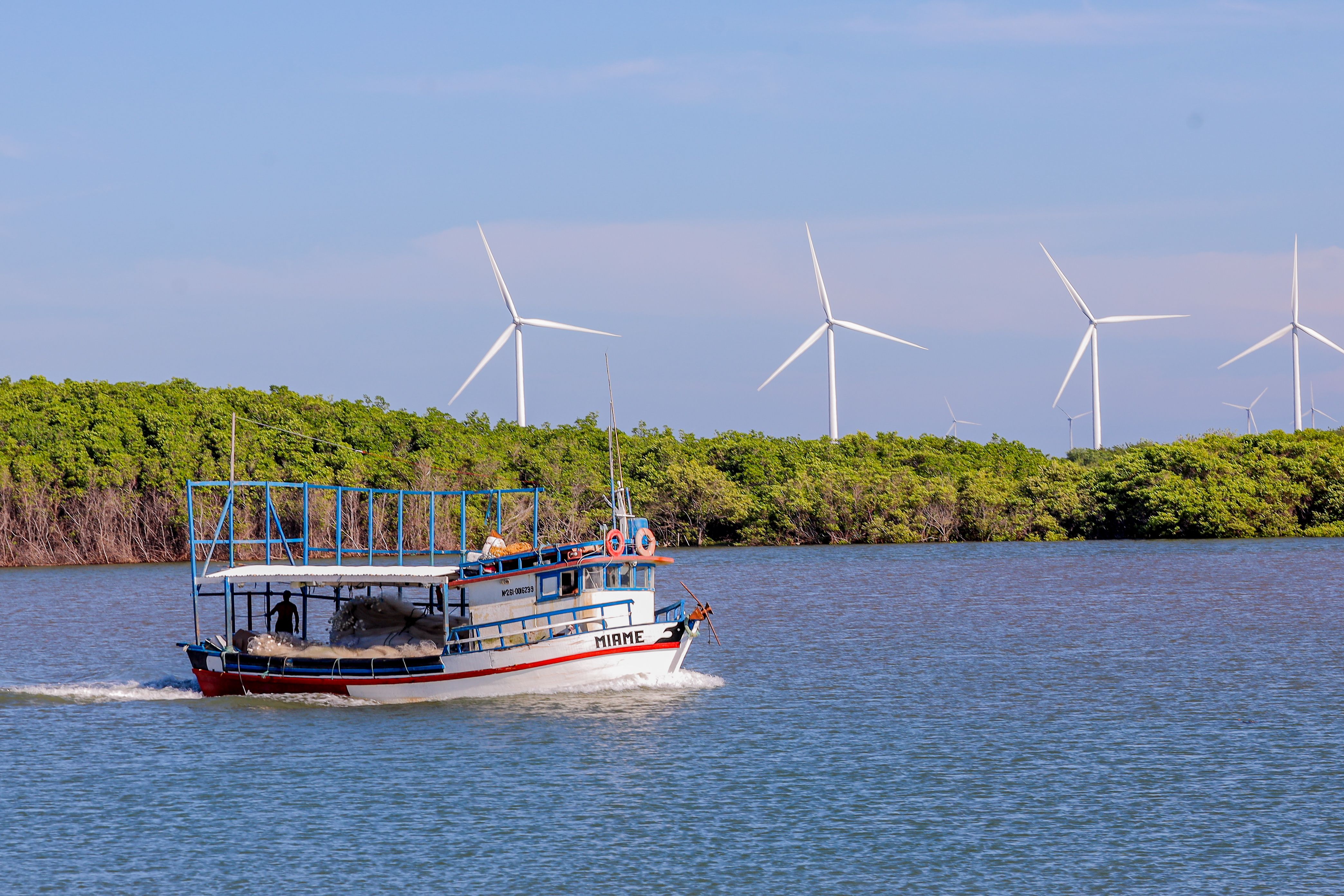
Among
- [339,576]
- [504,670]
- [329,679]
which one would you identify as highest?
[339,576]

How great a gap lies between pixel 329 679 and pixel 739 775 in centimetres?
1339

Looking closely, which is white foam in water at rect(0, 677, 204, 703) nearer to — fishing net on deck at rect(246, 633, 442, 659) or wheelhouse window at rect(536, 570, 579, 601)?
fishing net on deck at rect(246, 633, 442, 659)

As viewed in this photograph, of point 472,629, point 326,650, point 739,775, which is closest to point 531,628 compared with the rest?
point 472,629

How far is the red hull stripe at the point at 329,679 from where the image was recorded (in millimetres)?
37562

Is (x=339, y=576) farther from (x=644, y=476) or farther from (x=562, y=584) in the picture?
(x=644, y=476)

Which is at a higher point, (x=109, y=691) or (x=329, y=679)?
(x=329, y=679)

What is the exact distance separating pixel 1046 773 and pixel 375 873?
13671 mm

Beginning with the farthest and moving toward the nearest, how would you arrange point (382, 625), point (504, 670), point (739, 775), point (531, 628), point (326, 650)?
point (382, 625) < point (326, 650) < point (531, 628) < point (504, 670) < point (739, 775)

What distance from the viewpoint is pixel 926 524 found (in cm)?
11962

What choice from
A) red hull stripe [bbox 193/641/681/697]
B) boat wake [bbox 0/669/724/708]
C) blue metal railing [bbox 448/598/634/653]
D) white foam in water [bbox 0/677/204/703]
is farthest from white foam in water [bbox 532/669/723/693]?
white foam in water [bbox 0/677/204/703]

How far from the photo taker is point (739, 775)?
29516 millimetres

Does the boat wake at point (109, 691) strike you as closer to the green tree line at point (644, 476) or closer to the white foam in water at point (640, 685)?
the white foam in water at point (640, 685)

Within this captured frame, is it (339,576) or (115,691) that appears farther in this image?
(115,691)

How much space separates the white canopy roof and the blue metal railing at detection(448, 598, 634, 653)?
1.59m
